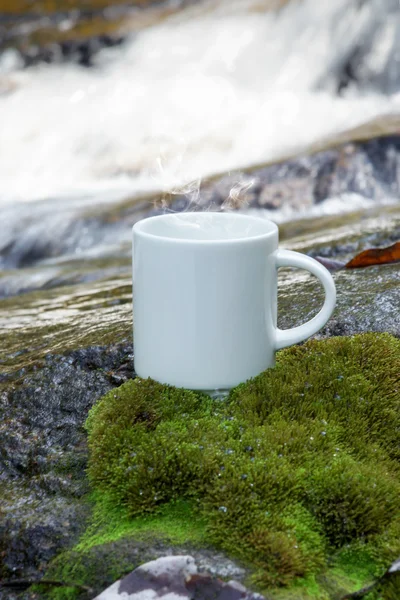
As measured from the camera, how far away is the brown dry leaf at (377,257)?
8.80 ft

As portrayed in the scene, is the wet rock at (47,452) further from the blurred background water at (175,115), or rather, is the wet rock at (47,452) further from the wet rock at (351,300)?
the blurred background water at (175,115)

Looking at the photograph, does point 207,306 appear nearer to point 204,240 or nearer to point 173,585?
point 204,240

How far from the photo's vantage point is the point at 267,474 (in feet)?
4.88

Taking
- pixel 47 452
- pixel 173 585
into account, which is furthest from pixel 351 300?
pixel 173 585

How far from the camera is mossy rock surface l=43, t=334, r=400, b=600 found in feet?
4.54

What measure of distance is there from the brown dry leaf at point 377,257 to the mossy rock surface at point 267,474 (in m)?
0.90

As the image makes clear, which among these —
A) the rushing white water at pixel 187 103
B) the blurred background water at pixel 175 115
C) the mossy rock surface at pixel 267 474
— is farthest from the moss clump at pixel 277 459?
the rushing white water at pixel 187 103

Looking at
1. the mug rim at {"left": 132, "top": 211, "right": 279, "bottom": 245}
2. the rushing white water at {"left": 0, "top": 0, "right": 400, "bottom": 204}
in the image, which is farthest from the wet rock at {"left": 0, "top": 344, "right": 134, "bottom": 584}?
the rushing white water at {"left": 0, "top": 0, "right": 400, "bottom": 204}

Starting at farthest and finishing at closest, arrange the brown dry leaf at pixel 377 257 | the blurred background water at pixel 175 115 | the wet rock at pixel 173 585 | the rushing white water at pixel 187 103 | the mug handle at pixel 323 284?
Answer: the rushing white water at pixel 187 103, the blurred background water at pixel 175 115, the brown dry leaf at pixel 377 257, the mug handle at pixel 323 284, the wet rock at pixel 173 585

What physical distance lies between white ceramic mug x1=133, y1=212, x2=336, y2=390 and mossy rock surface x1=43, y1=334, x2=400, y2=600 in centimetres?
6

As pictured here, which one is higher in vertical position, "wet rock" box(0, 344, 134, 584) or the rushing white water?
the rushing white water

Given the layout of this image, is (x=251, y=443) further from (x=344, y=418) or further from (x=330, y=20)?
(x=330, y=20)

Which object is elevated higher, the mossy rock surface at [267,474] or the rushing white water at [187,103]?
the rushing white water at [187,103]

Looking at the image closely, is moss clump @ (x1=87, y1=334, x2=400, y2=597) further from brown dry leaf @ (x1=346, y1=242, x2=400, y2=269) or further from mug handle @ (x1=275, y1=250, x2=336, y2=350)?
brown dry leaf @ (x1=346, y1=242, x2=400, y2=269)
